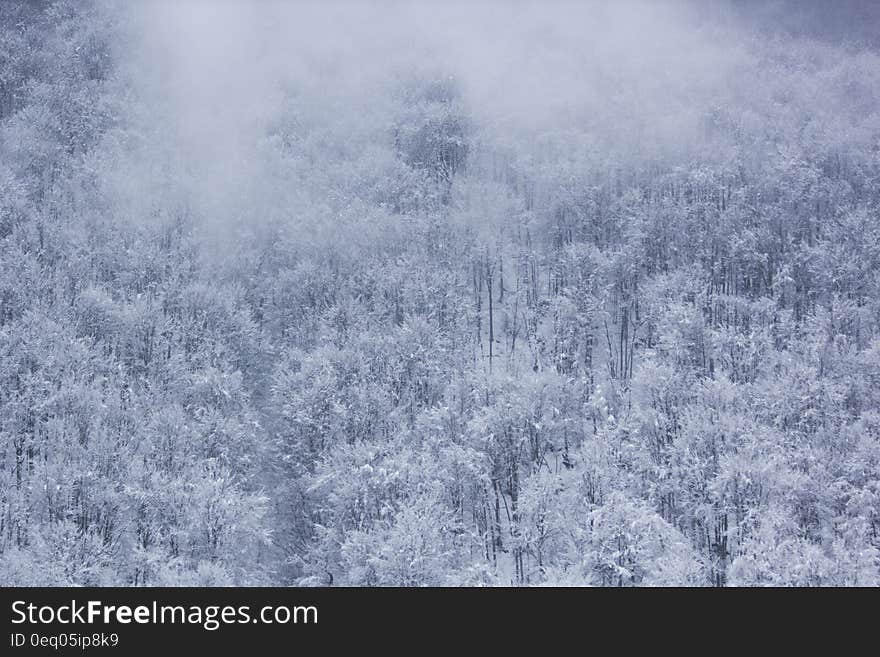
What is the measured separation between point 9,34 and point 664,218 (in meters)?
101

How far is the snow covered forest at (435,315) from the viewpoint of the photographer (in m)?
33.0

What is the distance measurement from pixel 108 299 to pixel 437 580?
3455 centimetres

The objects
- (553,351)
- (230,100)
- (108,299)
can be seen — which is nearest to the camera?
(108,299)

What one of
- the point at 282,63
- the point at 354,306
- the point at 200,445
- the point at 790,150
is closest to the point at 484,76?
the point at 282,63

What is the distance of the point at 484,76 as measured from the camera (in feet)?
335

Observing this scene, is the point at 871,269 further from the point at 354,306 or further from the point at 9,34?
the point at 9,34

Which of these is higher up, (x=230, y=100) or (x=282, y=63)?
(x=282, y=63)

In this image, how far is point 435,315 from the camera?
54.6 metres

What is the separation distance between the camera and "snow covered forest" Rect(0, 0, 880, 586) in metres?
33.0

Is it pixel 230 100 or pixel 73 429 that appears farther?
pixel 230 100

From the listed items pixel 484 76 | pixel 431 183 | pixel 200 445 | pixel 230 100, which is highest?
pixel 484 76
